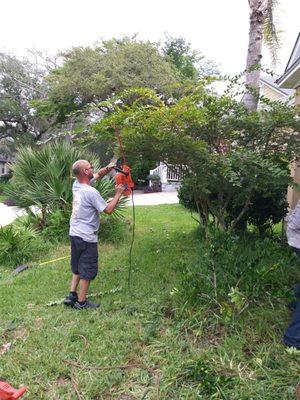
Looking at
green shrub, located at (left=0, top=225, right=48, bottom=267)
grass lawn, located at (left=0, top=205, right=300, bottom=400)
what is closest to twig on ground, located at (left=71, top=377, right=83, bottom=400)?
grass lawn, located at (left=0, top=205, right=300, bottom=400)

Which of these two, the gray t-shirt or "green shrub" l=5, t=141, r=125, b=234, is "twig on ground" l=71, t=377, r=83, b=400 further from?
"green shrub" l=5, t=141, r=125, b=234

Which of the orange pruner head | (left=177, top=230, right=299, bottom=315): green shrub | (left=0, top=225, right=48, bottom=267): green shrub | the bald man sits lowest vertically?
(left=0, top=225, right=48, bottom=267): green shrub

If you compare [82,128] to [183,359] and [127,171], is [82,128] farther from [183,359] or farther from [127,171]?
[183,359]

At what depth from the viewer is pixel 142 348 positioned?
328 centimetres

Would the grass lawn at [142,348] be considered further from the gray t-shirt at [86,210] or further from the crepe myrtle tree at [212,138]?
the crepe myrtle tree at [212,138]

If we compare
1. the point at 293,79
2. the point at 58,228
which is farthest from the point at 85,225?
the point at 293,79

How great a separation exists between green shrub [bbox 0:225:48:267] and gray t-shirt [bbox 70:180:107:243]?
9.10ft

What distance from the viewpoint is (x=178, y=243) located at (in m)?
6.99

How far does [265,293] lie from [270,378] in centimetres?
104

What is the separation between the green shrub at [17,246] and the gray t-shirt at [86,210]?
2.77 meters

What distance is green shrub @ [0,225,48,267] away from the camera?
6.39 m

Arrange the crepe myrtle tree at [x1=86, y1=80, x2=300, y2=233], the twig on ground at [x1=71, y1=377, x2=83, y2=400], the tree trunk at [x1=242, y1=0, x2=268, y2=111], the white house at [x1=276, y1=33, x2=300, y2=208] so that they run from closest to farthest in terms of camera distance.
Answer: the twig on ground at [x1=71, y1=377, x2=83, y2=400] → the crepe myrtle tree at [x1=86, y1=80, x2=300, y2=233] → the tree trunk at [x1=242, y1=0, x2=268, y2=111] → the white house at [x1=276, y1=33, x2=300, y2=208]

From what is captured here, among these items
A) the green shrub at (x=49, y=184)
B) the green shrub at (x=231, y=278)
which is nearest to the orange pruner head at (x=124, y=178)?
the green shrub at (x=231, y=278)

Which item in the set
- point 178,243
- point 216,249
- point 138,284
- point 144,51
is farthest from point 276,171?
point 144,51
